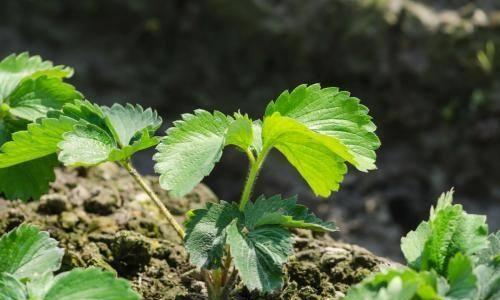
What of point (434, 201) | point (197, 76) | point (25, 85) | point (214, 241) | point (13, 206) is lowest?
point (214, 241)

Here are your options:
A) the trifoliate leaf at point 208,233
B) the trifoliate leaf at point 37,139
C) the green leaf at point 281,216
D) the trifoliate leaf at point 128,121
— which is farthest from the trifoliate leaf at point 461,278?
the trifoliate leaf at point 37,139

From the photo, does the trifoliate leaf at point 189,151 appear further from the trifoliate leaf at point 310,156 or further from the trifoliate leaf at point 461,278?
the trifoliate leaf at point 461,278

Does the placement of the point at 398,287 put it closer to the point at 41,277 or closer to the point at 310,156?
the point at 310,156

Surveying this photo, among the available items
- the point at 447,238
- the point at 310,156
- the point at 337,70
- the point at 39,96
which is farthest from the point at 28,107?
the point at 337,70

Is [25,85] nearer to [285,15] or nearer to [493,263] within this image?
[493,263]

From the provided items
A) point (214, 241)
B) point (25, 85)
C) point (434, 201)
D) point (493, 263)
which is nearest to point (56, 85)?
point (25, 85)

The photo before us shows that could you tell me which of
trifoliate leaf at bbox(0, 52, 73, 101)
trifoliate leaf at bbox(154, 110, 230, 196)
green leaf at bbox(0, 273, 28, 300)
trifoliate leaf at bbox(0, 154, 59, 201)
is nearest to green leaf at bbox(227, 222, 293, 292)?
trifoliate leaf at bbox(154, 110, 230, 196)
